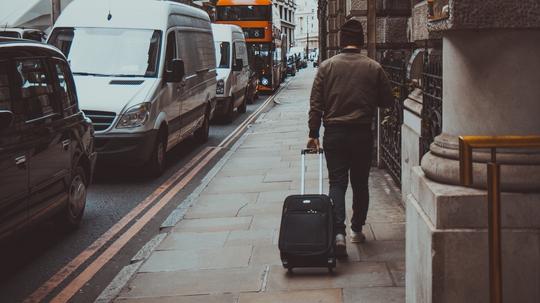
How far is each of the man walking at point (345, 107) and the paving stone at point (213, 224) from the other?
1.77 metres

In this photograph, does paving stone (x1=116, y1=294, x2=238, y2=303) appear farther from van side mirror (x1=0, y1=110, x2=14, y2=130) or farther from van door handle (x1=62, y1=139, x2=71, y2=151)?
van door handle (x1=62, y1=139, x2=71, y2=151)

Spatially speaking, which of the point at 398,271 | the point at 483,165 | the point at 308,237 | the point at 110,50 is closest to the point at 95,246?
the point at 308,237

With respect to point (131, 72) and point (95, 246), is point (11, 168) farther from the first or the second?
point (131, 72)

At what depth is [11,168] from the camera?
6102 millimetres

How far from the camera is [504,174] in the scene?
12.1 feet

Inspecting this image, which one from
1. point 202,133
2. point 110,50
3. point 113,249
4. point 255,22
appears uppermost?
point 255,22

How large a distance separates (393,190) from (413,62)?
203 cm

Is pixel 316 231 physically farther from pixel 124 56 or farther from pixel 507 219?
pixel 124 56

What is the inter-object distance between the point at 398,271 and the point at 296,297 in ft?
3.02

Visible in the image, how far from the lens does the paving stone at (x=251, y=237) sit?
7.03 m

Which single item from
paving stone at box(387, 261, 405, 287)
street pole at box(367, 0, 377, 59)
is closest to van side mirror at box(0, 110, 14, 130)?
paving stone at box(387, 261, 405, 287)

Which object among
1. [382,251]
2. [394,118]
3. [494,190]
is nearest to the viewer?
[494,190]

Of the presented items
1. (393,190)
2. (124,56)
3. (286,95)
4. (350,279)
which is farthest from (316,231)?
(286,95)

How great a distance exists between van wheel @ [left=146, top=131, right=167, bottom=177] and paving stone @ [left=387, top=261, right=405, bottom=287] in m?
5.80
